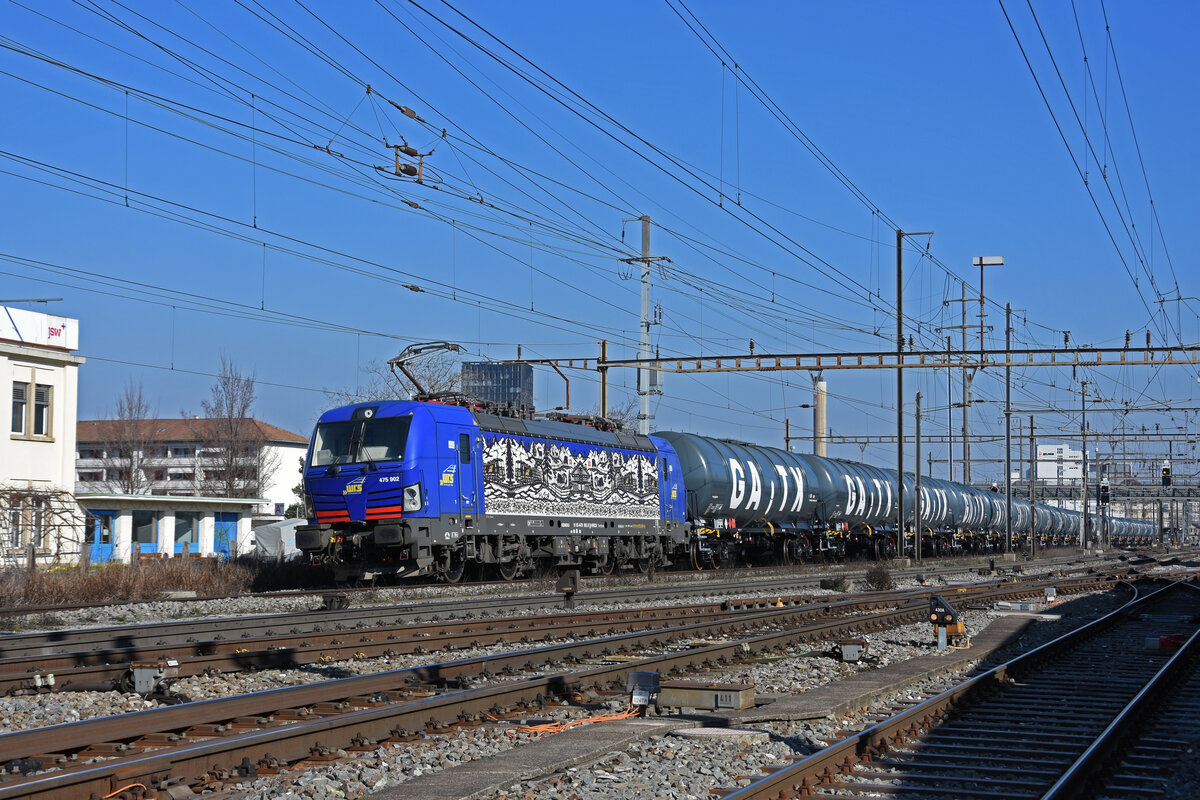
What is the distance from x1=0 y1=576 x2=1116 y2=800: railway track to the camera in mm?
7004

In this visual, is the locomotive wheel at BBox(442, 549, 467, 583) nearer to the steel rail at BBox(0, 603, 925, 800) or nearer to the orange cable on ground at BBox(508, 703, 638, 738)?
the steel rail at BBox(0, 603, 925, 800)

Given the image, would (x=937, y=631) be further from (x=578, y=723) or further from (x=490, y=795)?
(x=490, y=795)

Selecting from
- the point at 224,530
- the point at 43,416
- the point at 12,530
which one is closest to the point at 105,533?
the point at 43,416

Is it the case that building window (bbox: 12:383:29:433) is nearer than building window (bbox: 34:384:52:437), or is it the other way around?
building window (bbox: 12:383:29:433)

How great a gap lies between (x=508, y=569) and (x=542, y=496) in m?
1.73

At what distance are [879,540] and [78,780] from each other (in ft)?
145

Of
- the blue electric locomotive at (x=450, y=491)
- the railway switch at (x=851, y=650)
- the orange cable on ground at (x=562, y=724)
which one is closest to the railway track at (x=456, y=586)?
the blue electric locomotive at (x=450, y=491)

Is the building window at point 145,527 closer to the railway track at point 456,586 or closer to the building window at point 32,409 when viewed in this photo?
the building window at point 32,409

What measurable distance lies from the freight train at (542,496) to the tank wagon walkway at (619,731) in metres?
11.1

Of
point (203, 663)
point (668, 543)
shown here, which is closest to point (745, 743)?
point (203, 663)

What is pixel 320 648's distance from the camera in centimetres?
1275

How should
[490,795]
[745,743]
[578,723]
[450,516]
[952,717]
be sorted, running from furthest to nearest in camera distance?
[450,516] → [952,717] → [578,723] → [745,743] → [490,795]

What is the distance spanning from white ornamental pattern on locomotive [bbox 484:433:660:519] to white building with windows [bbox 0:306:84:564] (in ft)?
43.7

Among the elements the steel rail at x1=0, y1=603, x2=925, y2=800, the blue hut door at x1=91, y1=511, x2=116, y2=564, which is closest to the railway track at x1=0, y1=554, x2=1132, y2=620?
the steel rail at x1=0, y1=603, x2=925, y2=800
